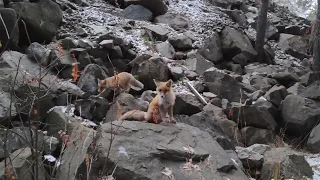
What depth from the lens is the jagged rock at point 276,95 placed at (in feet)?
38.3

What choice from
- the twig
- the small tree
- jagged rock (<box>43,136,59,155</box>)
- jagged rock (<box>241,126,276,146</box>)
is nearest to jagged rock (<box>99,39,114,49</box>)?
the twig

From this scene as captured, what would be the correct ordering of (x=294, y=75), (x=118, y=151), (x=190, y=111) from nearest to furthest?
(x=118, y=151)
(x=190, y=111)
(x=294, y=75)

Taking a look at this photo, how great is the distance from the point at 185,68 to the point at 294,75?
13.2ft

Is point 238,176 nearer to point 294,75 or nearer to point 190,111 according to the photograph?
point 190,111

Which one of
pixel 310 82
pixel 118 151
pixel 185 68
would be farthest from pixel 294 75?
pixel 118 151

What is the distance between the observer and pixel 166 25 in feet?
51.1

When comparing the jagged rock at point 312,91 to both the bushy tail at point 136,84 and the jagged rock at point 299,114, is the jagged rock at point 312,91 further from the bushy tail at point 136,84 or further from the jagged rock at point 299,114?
the bushy tail at point 136,84

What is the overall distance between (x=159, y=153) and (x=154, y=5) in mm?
10947

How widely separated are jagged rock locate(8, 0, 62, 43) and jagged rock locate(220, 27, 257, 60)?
6.25 m

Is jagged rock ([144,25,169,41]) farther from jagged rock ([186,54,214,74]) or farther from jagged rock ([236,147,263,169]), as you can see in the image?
jagged rock ([236,147,263,169])

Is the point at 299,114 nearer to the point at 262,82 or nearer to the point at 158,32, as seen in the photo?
the point at 262,82

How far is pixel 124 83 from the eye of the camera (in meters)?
10.3

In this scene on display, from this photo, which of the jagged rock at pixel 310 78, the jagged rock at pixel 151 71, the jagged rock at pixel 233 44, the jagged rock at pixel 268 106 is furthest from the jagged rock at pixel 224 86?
the jagged rock at pixel 233 44

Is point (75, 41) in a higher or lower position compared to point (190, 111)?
higher
